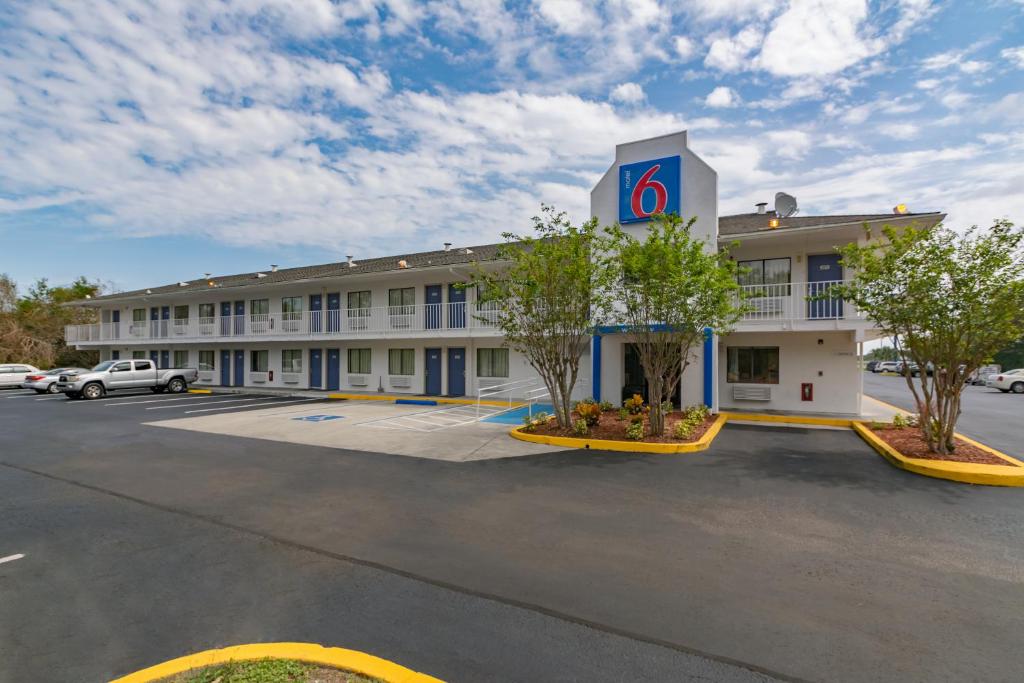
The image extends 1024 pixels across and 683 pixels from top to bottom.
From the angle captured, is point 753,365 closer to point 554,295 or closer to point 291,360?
point 554,295

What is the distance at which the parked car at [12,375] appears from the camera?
97.8ft

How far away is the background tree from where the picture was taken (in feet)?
125

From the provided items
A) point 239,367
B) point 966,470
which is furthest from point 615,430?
point 239,367

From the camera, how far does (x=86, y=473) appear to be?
8.74 m

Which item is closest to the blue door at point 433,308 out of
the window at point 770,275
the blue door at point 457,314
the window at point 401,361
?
the blue door at point 457,314

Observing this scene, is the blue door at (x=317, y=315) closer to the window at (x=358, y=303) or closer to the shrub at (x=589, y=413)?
the window at (x=358, y=303)

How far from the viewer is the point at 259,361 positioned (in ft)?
90.8

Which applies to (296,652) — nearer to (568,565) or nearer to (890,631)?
(568,565)

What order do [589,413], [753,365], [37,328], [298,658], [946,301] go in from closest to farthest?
[298,658], [946,301], [589,413], [753,365], [37,328]

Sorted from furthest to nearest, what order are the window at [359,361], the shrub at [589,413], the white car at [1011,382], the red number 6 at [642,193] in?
the white car at [1011,382], the window at [359,361], the red number 6 at [642,193], the shrub at [589,413]

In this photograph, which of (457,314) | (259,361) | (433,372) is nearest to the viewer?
(457,314)

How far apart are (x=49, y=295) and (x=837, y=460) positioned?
59.2m

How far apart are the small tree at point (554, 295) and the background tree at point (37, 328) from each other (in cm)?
4178

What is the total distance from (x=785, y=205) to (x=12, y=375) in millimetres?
43553
